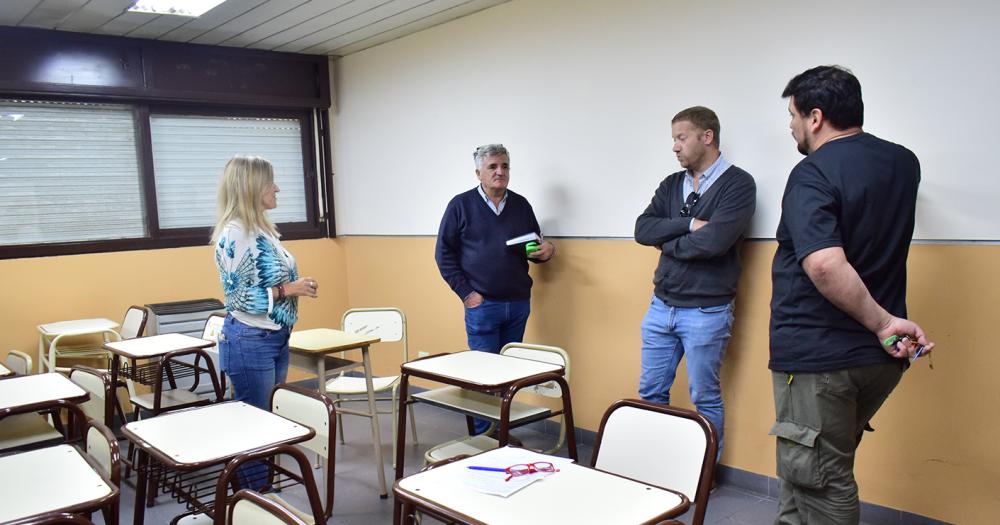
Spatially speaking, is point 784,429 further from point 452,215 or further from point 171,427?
point 452,215

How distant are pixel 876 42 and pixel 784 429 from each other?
62.6 inches

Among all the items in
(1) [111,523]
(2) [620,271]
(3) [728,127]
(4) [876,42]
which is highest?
(4) [876,42]

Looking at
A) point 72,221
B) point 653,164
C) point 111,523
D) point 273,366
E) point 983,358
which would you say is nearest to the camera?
point 111,523

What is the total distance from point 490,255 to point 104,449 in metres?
2.12

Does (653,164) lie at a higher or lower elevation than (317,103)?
lower

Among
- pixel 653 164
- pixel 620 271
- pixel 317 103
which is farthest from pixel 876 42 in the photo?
pixel 317 103

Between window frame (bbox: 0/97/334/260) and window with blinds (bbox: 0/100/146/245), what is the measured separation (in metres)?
0.04

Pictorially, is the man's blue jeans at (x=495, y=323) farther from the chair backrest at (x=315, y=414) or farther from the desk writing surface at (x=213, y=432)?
the desk writing surface at (x=213, y=432)

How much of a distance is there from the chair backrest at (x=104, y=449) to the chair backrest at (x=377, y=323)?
1.88 meters

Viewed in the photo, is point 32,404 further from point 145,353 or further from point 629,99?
point 629,99

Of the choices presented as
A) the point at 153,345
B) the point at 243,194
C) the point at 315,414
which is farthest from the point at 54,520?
the point at 153,345

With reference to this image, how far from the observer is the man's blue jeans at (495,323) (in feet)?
12.2

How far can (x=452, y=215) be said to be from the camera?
379 cm

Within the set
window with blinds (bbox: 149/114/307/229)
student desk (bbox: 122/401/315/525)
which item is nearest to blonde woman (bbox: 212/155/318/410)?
student desk (bbox: 122/401/315/525)
